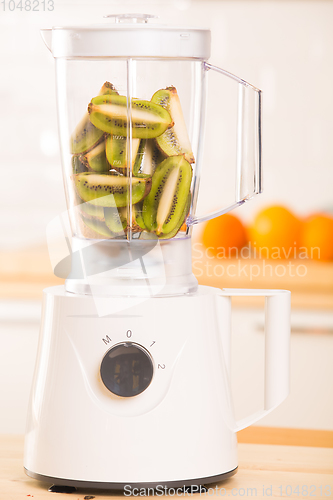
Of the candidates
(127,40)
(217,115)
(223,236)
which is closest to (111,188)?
(127,40)

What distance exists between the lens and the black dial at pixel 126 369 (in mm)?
540

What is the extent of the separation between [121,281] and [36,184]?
139cm

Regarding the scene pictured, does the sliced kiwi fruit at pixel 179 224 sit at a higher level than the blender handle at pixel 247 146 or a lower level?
lower

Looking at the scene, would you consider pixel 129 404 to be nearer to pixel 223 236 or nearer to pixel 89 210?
pixel 89 210

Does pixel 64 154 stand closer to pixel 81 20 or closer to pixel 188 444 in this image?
pixel 188 444

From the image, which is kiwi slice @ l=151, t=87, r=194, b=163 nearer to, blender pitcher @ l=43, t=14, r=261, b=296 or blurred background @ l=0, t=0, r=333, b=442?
blender pitcher @ l=43, t=14, r=261, b=296

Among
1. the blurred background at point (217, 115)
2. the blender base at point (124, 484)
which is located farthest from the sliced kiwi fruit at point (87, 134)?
the blurred background at point (217, 115)

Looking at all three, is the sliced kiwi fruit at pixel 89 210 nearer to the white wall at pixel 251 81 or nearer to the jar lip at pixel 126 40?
the jar lip at pixel 126 40

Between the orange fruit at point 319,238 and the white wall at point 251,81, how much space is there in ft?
0.68

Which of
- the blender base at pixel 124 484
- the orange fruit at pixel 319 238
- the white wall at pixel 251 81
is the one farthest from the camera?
the white wall at pixel 251 81

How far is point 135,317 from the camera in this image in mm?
544

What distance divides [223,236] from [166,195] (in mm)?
A: 1121

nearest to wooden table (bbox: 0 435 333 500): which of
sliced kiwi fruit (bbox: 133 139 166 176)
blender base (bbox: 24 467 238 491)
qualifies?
blender base (bbox: 24 467 238 491)

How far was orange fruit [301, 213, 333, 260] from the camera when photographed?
1637mm
